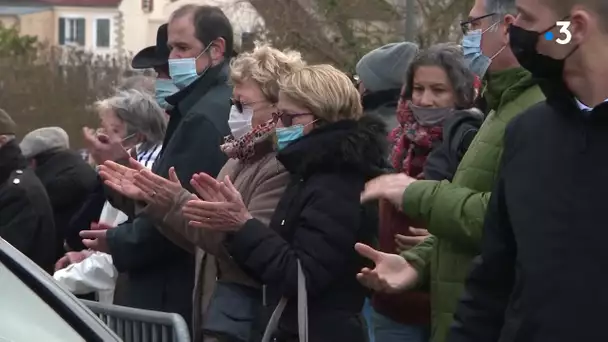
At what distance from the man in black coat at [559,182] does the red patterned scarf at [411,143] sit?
5.91 feet

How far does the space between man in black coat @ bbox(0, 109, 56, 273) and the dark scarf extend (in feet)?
0.14

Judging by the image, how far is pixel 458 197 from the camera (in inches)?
137

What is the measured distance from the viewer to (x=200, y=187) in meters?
4.30

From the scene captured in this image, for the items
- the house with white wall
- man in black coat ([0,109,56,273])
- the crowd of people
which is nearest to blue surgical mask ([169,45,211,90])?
the crowd of people

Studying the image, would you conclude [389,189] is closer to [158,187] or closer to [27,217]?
[158,187]

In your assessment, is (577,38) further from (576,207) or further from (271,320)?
(271,320)

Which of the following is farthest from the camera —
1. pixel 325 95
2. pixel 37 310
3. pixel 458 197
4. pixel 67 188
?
pixel 67 188

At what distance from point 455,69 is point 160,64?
6.09ft

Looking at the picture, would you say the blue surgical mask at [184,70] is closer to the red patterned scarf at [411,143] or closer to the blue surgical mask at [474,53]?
the red patterned scarf at [411,143]

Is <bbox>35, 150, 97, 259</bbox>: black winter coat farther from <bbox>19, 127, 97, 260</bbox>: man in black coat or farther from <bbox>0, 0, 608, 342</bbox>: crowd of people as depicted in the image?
<bbox>0, 0, 608, 342</bbox>: crowd of people

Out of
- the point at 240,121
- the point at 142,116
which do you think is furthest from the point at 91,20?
the point at 240,121

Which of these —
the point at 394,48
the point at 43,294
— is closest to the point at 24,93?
the point at 394,48

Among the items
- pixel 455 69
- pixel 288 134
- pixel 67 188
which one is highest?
pixel 455 69

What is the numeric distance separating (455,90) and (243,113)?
871 mm
